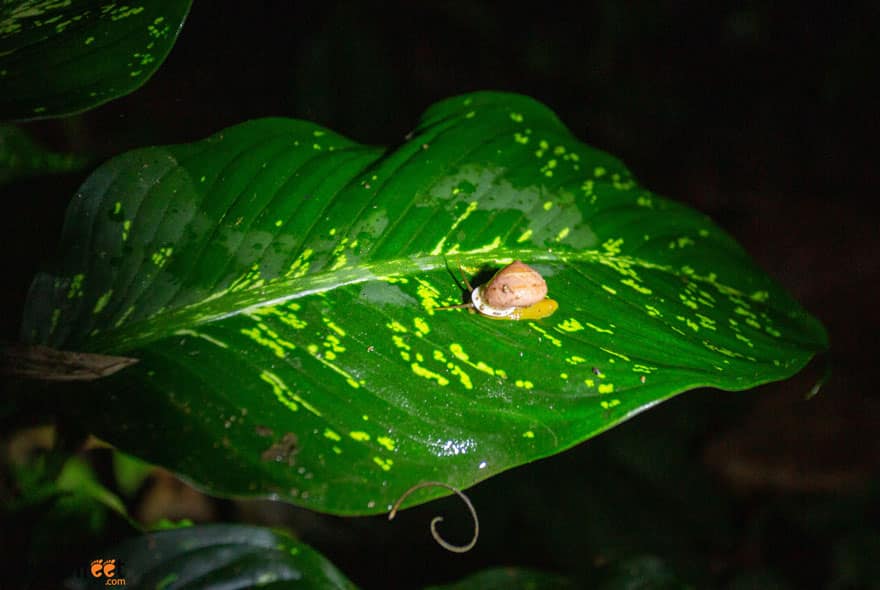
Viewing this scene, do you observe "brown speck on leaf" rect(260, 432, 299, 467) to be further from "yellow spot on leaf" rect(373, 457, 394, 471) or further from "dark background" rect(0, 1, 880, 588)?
"dark background" rect(0, 1, 880, 588)

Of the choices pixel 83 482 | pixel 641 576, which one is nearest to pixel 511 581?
pixel 641 576

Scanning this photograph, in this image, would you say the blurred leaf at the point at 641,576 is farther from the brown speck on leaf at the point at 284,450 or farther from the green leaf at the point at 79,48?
the green leaf at the point at 79,48

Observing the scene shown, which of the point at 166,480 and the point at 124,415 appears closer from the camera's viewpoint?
the point at 124,415

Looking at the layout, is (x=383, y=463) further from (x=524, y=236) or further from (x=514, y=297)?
(x=524, y=236)

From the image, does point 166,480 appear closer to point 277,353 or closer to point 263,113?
point 277,353

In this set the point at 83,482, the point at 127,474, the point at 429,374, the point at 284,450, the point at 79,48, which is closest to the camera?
the point at 284,450

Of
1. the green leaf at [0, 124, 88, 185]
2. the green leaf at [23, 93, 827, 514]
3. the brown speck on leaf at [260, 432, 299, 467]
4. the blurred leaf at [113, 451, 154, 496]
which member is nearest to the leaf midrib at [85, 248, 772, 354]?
the green leaf at [23, 93, 827, 514]

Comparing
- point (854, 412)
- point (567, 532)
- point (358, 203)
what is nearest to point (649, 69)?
point (854, 412)
